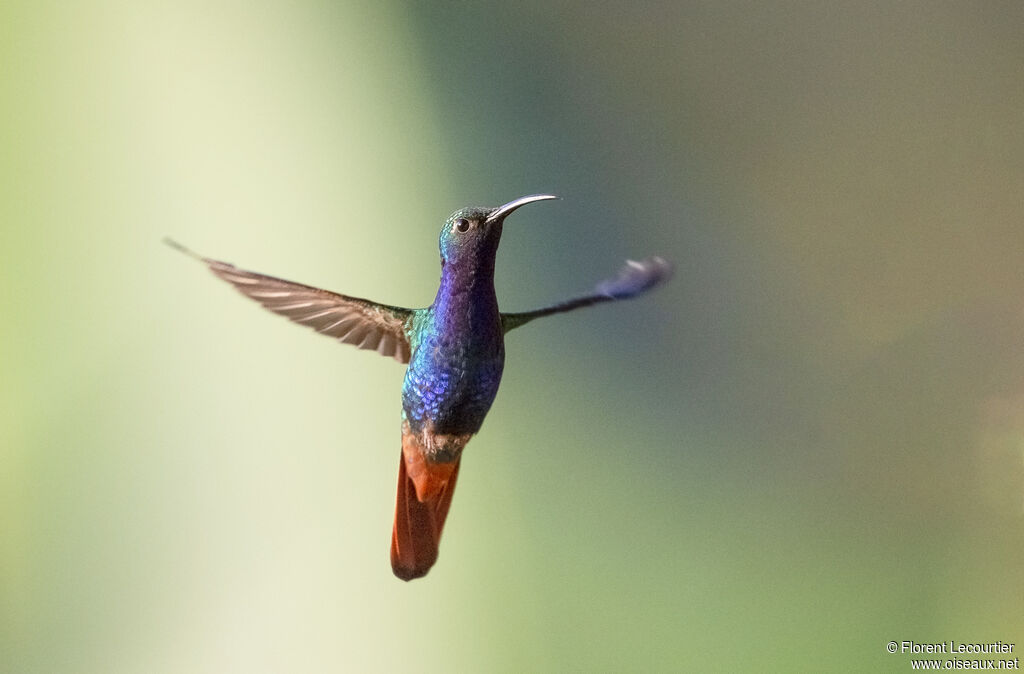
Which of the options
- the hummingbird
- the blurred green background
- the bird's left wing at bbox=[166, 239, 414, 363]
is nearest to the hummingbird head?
the hummingbird

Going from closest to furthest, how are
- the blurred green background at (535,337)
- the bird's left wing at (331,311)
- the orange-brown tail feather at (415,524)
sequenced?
the bird's left wing at (331,311) → the orange-brown tail feather at (415,524) → the blurred green background at (535,337)

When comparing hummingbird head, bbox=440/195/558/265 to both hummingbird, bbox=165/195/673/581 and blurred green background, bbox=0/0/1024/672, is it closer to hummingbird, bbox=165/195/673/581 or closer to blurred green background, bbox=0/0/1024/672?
hummingbird, bbox=165/195/673/581

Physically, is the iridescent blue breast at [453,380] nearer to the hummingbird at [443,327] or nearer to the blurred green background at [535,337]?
the hummingbird at [443,327]

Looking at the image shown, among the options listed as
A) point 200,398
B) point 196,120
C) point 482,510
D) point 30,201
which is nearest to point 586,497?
point 482,510

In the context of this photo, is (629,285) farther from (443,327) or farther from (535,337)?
(535,337)

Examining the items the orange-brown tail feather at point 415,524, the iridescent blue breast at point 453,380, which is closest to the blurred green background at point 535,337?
the orange-brown tail feather at point 415,524

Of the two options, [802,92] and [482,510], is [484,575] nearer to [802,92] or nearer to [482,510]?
[482,510]

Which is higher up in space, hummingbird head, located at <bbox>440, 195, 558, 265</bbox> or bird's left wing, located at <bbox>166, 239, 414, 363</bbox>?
hummingbird head, located at <bbox>440, 195, 558, 265</bbox>
